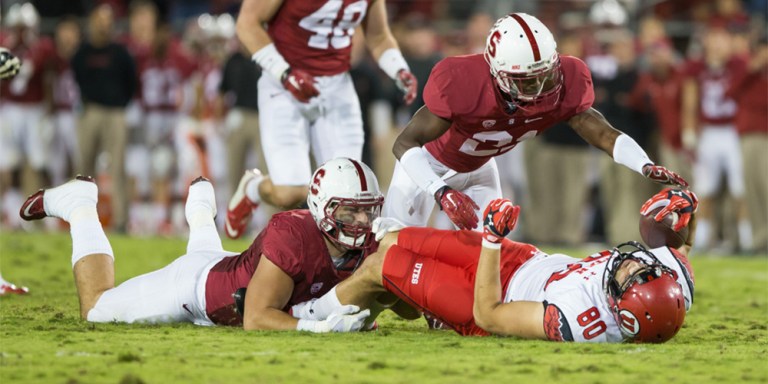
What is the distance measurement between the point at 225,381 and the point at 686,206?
7.26 feet

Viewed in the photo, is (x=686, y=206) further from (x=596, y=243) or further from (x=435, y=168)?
(x=596, y=243)

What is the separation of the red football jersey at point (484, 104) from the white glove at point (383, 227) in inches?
27.9

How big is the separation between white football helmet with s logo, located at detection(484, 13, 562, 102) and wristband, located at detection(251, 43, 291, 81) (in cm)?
150

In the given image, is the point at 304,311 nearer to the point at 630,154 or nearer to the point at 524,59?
the point at 524,59

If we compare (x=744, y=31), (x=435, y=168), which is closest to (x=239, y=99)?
(x=744, y=31)

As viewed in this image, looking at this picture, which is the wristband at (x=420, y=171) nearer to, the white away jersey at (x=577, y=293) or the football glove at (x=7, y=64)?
the white away jersey at (x=577, y=293)

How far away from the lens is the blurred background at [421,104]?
11.8 m

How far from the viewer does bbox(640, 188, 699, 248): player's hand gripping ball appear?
17.1 feet

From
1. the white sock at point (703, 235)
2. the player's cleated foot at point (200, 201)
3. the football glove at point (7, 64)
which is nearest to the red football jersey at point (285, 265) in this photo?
the player's cleated foot at point (200, 201)

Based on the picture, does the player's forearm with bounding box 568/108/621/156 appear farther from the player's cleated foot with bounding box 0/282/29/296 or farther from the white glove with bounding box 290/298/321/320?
the player's cleated foot with bounding box 0/282/29/296

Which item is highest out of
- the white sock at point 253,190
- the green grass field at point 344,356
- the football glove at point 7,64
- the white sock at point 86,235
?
the football glove at point 7,64

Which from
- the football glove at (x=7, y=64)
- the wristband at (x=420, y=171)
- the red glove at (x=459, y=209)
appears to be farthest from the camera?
the football glove at (x=7, y=64)

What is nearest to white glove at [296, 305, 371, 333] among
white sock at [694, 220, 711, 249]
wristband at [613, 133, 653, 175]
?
wristband at [613, 133, 653, 175]

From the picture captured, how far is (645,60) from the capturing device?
42.2ft
